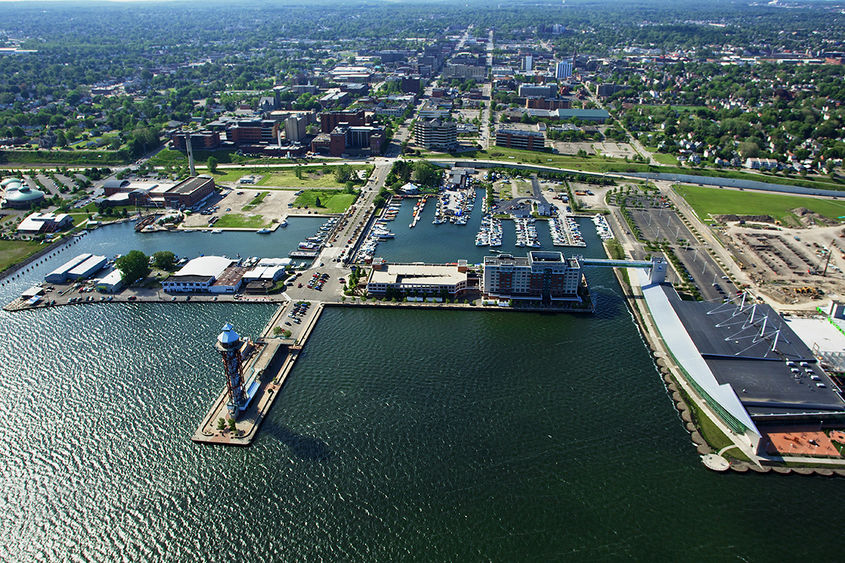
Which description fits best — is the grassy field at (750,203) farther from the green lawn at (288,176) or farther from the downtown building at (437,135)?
the green lawn at (288,176)

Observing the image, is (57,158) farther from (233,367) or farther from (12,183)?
(233,367)

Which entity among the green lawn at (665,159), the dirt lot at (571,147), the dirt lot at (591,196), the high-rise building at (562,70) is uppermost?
the high-rise building at (562,70)

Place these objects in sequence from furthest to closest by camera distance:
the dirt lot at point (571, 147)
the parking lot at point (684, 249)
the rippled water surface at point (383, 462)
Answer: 1. the dirt lot at point (571, 147)
2. the parking lot at point (684, 249)
3. the rippled water surface at point (383, 462)

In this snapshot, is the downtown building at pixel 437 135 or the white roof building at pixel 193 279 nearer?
the white roof building at pixel 193 279

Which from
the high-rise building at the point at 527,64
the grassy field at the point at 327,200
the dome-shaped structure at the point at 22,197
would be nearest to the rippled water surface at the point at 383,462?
the grassy field at the point at 327,200

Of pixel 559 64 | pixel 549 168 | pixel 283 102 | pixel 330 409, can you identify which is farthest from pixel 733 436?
pixel 559 64

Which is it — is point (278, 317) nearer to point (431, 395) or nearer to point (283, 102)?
point (431, 395)

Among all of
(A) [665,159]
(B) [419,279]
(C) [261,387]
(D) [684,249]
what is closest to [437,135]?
(A) [665,159]
